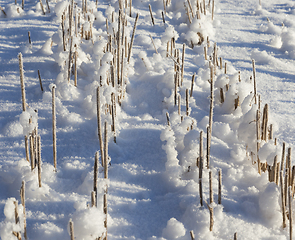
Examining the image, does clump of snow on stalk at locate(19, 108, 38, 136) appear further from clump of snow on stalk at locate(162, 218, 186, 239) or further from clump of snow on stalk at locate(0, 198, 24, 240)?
clump of snow on stalk at locate(162, 218, 186, 239)

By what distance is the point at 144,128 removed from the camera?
1.62 m

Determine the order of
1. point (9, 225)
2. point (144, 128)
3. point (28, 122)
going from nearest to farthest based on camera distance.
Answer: point (9, 225) → point (28, 122) → point (144, 128)

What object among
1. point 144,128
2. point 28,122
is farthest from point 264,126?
point 28,122

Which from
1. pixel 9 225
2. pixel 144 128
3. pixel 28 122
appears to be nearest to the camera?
pixel 9 225

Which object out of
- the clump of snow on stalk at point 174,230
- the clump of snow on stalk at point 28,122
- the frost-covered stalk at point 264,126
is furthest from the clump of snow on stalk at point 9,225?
the frost-covered stalk at point 264,126

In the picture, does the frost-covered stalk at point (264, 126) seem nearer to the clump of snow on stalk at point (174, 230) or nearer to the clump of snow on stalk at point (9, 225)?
the clump of snow on stalk at point (174, 230)

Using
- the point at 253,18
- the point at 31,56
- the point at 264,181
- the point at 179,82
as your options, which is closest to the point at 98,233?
the point at 264,181

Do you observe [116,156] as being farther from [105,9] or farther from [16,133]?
[105,9]

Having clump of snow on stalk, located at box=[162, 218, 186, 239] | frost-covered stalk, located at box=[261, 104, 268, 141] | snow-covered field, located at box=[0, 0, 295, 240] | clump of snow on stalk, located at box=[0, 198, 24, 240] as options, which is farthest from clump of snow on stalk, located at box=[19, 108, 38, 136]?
frost-covered stalk, located at box=[261, 104, 268, 141]

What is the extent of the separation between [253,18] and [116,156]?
6.40 feet

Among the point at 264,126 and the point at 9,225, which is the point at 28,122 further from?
the point at 264,126

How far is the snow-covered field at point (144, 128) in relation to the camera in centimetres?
114

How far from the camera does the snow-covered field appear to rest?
1.14 meters

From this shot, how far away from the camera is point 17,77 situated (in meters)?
1.83
